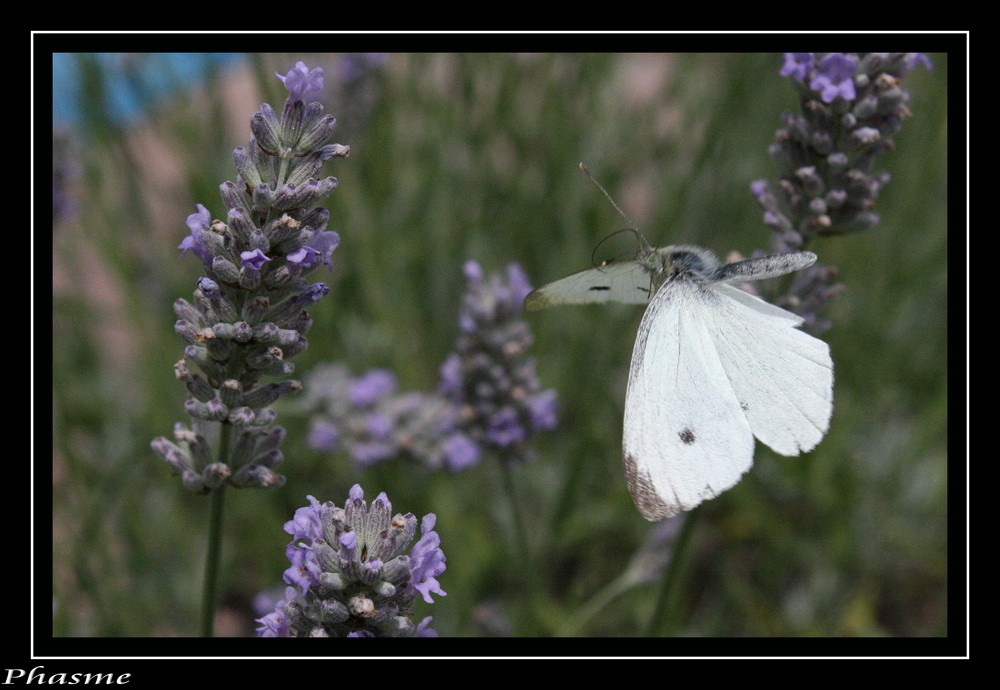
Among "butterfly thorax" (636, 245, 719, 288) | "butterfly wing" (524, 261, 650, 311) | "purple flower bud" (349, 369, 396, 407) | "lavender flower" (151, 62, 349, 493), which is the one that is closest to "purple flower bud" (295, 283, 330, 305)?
"lavender flower" (151, 62, 349, 493)

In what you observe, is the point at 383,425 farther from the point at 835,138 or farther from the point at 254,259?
the point at 835,138

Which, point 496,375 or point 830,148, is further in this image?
point 496,375

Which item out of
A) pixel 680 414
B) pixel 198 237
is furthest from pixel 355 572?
pixel 680 414

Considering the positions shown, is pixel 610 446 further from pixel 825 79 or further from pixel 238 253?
pixel 238 253

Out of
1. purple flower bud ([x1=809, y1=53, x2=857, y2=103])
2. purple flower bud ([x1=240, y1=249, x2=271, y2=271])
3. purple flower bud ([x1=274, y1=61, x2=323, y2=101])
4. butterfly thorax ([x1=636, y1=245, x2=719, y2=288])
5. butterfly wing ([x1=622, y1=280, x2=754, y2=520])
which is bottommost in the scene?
butterfly wing ([x1=622, y1=280, x2=754, y2=520])

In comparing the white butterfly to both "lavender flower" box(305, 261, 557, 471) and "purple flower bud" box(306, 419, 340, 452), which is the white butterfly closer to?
"lavender flower" box(305, 261, 557, 471)
